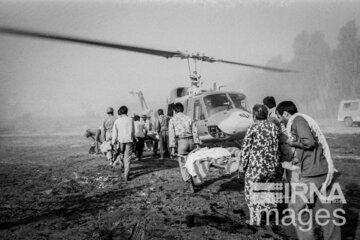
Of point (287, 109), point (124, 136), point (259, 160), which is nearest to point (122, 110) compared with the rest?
point (124, 136)

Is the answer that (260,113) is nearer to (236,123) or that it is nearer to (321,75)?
(236,123)

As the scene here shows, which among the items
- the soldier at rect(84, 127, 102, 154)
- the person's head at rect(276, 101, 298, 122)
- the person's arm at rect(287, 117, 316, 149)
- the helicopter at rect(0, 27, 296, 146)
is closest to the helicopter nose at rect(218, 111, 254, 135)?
the helicopter at rect(0, 27, 296, 146)

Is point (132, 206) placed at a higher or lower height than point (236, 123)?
→ lower

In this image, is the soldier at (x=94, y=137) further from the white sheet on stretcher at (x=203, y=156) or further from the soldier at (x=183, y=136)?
the white sheet on stretcher at (x=203, y=156)

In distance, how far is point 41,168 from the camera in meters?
9.38

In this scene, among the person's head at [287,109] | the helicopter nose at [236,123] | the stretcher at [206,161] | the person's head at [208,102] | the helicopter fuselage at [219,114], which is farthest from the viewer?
the person's head at [208,102]

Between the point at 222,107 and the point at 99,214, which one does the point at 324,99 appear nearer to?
the point at 222,107

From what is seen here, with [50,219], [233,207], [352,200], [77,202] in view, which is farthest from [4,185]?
[352,200]

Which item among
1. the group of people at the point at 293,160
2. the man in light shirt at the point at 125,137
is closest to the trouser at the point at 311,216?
the group of people at the point at 293,160

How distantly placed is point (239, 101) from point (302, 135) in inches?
264

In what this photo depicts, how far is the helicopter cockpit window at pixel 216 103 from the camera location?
903 cm

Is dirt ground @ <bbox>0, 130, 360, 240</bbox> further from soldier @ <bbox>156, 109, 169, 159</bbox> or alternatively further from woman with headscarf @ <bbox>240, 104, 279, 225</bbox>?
soldier @ <bbox>156, 109, 169, 159</bbox>

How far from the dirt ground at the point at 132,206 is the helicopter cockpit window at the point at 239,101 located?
10.2ft

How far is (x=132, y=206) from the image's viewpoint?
15.8 ft
